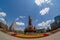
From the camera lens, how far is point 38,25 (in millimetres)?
10977

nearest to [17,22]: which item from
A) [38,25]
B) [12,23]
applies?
[12,23]

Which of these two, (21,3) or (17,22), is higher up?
(21,3)

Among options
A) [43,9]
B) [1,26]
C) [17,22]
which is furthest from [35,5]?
[1,26]

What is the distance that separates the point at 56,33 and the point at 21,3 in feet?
6.86

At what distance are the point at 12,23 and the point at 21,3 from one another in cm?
100

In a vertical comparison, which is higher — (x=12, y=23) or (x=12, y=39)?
(x=12, y=23)

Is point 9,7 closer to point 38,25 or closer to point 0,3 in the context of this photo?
point 0,3

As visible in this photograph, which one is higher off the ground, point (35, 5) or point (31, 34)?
point (35, 5)

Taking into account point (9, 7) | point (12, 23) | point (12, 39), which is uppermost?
point (9, 7)

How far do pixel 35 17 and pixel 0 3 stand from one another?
1697 mm

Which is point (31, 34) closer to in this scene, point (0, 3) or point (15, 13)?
point (15, 13)

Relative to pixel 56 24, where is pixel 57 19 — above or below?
Answer: above

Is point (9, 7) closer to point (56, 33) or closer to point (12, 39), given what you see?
point (12, 39)

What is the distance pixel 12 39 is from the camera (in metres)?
10.8
